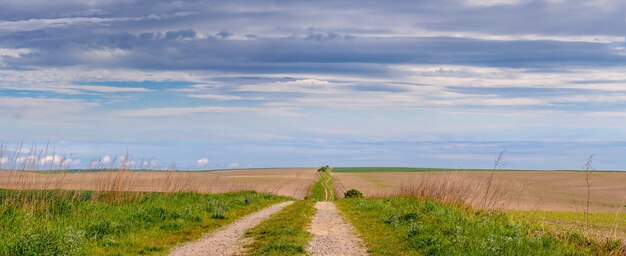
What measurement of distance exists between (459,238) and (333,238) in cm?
444

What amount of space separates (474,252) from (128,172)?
22.4m

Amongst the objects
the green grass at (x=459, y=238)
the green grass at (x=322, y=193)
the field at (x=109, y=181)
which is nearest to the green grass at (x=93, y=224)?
the field at (x=109, y=181)

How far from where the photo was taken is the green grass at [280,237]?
16.7 meters

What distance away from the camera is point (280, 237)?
63.0 feet

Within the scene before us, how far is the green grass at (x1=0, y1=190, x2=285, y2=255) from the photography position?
16.3 meters

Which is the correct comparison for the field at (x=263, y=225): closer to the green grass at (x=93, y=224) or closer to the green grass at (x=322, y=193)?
the green grass at (x=93, y=224)

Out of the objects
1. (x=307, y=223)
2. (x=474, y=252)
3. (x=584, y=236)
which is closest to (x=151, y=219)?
(x=307, y=223)

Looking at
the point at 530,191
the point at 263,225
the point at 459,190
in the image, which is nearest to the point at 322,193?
the point at 530,191

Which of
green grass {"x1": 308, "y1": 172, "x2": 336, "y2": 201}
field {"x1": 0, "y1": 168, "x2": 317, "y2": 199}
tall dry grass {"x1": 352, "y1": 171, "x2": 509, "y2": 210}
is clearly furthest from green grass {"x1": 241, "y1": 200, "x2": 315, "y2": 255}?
green grass {"x1": 308, "y1": 172, "x2": 336, "y2": 201}

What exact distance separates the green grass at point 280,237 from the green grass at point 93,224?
237 centimetres

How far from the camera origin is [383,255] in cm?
1705

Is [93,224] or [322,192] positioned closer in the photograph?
[93,224]

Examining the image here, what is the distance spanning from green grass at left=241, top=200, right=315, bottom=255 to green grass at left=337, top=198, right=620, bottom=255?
2.20 meters

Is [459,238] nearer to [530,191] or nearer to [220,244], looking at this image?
[220,244]
